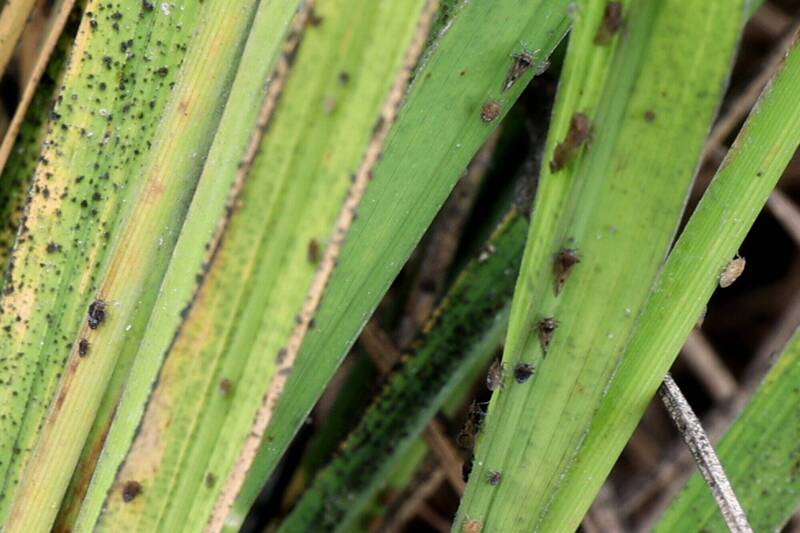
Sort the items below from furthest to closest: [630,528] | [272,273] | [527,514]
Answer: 1. [630,528]
2. [527,514]
3. [272,273]

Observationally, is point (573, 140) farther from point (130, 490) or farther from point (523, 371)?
point (130, 490)

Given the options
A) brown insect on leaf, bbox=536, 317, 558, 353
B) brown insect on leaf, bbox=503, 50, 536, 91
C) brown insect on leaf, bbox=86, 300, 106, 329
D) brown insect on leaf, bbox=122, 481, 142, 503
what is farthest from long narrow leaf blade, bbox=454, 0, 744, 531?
brown insect on leaf, bbox=86, 300, 106, 329

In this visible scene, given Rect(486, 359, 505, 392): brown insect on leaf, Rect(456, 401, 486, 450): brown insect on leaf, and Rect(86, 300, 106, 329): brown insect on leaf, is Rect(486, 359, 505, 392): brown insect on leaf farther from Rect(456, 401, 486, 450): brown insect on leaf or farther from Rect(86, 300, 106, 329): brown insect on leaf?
Rect(86, 300, 106, 329): brown insect on leaf

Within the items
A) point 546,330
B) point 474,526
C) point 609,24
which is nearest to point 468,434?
point 474,526

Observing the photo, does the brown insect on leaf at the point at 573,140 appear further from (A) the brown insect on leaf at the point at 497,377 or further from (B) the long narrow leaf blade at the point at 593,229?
(A) the brown insect on leaf at the point at 497,377

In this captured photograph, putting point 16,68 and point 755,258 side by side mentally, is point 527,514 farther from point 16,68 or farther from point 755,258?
point 755,258

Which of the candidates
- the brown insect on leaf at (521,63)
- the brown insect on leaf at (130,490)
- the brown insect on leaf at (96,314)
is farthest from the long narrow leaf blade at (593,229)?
the brown insect on leaf at (96,314)

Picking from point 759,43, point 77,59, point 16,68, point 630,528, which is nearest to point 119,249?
point 77,59
